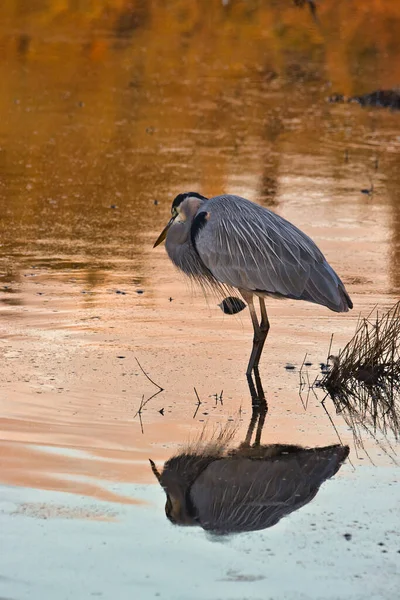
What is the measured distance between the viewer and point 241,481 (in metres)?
5.91

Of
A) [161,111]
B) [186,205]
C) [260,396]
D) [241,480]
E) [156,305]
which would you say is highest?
[186,205]

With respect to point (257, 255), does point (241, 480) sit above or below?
below

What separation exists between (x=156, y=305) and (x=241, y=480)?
3595 millimetres

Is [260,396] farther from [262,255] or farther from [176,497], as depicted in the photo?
[176,497]

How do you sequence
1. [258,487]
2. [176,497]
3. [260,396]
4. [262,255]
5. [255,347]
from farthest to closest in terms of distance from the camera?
[262,255] → [255,347] → [260,396] → [258,487] → [176,497]

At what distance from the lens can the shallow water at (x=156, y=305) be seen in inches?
199

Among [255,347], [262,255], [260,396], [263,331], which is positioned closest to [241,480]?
[260,396]

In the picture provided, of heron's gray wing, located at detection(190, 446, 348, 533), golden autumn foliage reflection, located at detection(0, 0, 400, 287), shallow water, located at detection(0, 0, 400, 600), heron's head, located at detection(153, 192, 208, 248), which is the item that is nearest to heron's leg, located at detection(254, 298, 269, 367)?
shallow water, located at detection(0, 0, 400, 600)

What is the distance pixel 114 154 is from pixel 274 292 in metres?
8.01

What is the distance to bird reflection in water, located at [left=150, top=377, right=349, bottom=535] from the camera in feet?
18.0

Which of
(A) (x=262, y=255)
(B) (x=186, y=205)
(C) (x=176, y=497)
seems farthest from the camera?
(B) (x=186, y=205)

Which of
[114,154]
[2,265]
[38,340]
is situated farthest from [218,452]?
[114,154]

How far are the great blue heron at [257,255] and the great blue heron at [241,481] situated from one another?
4.97ft

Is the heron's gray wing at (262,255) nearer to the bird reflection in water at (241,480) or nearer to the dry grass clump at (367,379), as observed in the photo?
the dry grass clump at (367,379)
